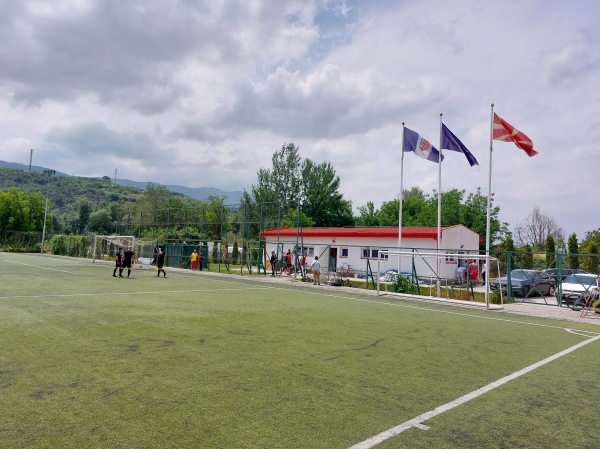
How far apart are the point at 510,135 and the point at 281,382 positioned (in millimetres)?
18974

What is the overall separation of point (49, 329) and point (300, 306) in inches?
309

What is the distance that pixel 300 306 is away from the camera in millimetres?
14711

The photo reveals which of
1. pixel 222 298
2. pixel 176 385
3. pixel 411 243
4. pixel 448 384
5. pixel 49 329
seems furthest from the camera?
pixel 411 243

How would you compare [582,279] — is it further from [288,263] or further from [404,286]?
[288,263]

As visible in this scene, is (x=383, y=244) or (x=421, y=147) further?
(x=383, y=244)

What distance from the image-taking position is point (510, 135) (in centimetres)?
2056

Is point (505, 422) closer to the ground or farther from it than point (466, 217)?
closer to the ground

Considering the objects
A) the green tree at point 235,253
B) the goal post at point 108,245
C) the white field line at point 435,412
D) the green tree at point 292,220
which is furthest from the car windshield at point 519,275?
the green tree at point 292,220

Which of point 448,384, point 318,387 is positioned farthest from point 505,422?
point 318,387

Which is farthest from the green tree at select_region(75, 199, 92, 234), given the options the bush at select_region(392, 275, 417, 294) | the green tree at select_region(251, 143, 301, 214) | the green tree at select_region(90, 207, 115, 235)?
the bush at select_region(392, 275, 417, 294)

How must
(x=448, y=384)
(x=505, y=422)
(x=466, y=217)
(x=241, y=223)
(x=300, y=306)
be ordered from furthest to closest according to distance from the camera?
(x=466, y=217) < (x=241, y=223) < (x=300, y=306) < (x=448, y=384) < (x=505, y=422)

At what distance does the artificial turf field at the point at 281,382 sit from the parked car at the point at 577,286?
8.13 m

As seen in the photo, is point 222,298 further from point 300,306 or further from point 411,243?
point 411,243

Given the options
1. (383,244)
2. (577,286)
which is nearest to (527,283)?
(577,286)
